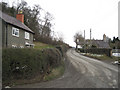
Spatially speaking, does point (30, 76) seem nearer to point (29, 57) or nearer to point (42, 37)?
point (29, 57)

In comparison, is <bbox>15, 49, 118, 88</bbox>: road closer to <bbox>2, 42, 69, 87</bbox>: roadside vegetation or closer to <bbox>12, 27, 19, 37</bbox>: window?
<bbox>2, 42, 69, 87</bbox>: roadside vegetation

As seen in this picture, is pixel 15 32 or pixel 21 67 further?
pixel 15 32

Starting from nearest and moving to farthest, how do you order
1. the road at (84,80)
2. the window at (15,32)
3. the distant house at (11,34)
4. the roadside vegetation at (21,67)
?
the road at (84,80), the roadside vegetation at (21,67), the distant house at (11,34), the window at (15,32)

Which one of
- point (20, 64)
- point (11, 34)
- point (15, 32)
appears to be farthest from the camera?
point (15, 32)

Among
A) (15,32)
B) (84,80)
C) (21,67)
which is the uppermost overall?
(15,32)

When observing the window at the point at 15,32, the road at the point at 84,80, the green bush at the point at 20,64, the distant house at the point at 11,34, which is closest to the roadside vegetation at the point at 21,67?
the green bush at the point at 20,64

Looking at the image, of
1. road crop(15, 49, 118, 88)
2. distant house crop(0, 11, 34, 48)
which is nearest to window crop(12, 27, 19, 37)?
distant house crop(0, 11, 34, 48)

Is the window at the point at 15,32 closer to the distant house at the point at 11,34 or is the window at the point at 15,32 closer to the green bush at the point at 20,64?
the distant house at the point at 11,34

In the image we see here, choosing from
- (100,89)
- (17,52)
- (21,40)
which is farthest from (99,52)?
(17,52)

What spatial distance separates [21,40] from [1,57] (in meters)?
11.7

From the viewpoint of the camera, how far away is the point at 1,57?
282 inches

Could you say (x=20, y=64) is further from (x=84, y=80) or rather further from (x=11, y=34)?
(x=11, y=34)

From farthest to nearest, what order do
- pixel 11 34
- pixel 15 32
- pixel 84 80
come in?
1. pixel 15 32
2. pixel 11 34
3. pixel 84 80

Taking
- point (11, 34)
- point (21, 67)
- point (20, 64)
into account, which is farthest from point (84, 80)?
point (11, 34)
